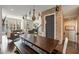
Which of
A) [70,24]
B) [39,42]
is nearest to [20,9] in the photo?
[39,42]

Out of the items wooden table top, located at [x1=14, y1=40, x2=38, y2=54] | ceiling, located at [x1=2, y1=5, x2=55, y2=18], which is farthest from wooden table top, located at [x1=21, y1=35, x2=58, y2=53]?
ceiling, located at [x1=2, y1=5, x2=55, y2=18]

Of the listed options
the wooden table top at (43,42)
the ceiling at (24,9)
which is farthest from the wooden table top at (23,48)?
the ceiling at (24,9)

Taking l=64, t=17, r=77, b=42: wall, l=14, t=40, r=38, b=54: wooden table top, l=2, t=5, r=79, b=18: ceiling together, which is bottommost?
l=14, t=40, r=38, b=54: wooden table top

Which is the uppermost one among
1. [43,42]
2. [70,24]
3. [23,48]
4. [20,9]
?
[20,9]

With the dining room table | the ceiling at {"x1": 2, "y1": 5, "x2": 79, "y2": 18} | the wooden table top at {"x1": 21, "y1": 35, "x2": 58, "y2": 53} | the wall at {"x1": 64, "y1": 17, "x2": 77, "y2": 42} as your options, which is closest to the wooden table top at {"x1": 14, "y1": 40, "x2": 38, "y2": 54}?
the dining room table

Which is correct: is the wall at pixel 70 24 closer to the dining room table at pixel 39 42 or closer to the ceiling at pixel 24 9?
the ceiling at pixel 24 9

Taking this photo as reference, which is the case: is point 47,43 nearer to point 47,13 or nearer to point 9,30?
point 47,13

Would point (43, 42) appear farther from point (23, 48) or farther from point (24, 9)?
point (24, 9)

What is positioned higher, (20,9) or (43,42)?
(20,9)

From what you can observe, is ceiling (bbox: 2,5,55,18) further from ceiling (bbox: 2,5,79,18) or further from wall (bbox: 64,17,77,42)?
wall (bbox: 64,17,77,42)

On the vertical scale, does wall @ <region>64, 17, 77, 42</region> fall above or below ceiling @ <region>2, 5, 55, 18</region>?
below

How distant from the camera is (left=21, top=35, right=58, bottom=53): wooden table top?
2.94m

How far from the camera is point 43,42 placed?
3.00m
